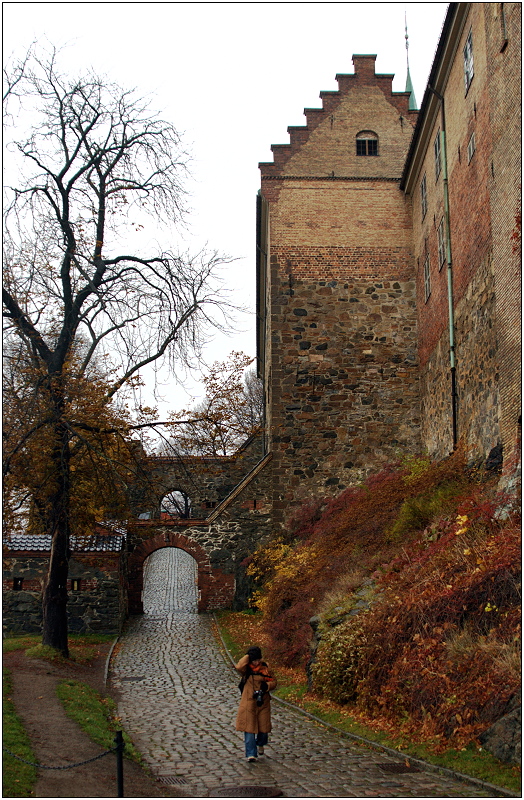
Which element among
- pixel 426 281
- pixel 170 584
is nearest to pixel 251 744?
pixel 426 281

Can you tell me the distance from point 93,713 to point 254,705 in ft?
10.1

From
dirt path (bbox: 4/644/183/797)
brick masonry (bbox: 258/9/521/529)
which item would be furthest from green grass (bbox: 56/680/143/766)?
brick masonry (bbox: 258/9/521/529)

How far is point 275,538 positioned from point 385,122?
13798 mm

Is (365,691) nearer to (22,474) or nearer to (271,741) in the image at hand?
(271,741)

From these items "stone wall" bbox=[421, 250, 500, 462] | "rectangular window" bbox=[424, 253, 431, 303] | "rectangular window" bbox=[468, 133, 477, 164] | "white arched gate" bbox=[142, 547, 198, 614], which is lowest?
"white arched gate" bbox=[142, 547, 198, 614]

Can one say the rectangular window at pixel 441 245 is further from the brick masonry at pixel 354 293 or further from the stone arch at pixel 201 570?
the stone arch at pixel 201 570

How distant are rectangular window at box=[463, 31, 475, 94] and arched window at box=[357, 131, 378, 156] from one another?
7998 mm

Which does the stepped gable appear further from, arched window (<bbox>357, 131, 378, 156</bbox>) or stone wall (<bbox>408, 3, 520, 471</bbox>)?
stone wall (<bbox>408, 3, 520, 471</bbox>)

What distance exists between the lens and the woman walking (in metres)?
8.47

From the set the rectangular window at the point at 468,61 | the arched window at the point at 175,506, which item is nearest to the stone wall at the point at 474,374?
the rectangular window at the point at 468,61

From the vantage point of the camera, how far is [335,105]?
2384 cm

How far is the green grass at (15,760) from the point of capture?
665cm

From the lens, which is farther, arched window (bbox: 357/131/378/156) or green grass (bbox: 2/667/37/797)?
arched window (bbox: 357/131/378/156)

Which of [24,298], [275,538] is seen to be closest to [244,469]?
[275,538]
